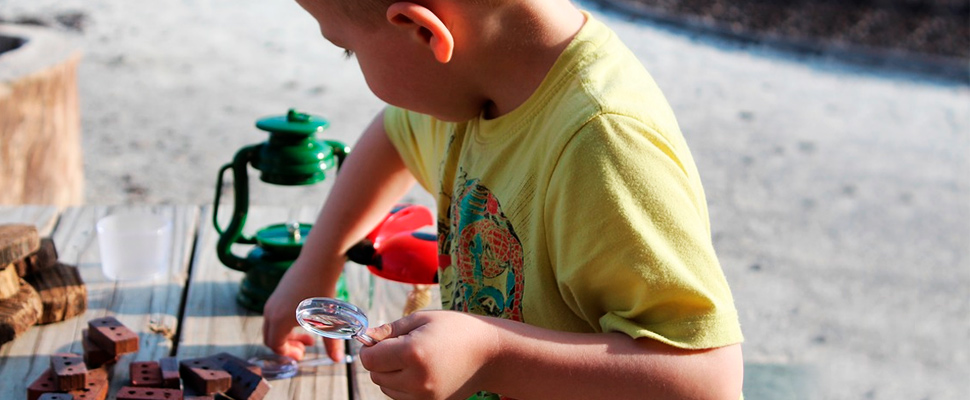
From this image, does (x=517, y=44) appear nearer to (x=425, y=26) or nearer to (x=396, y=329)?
(x=425, y=26)

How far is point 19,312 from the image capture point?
1307 mm

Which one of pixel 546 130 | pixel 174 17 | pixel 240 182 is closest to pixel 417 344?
pixel 546 130

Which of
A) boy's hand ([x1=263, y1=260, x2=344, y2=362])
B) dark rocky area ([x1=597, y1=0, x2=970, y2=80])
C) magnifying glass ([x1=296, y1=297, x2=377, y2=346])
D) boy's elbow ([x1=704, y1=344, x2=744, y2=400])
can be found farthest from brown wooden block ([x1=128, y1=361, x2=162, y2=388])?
dark rocky area ([x1=597, y1=0, x2=970, y2=80])

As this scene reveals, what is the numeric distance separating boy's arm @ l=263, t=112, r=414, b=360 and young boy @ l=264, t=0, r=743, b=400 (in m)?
0.24

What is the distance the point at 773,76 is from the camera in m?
5.95

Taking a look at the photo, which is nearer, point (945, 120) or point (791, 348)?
point (791, 348)

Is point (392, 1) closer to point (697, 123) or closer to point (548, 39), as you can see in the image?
point (548, 39)

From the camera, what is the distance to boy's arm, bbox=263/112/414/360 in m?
1.35

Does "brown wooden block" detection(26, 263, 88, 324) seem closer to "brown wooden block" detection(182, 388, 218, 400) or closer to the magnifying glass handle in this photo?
"brown wooden block" detection(182, 388, 218, 400)

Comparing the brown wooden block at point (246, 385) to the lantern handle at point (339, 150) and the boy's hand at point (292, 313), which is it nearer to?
the boy's hand at point (292, 313)

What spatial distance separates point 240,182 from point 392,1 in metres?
0.57

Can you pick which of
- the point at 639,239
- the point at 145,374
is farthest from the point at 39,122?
the point at 639,239

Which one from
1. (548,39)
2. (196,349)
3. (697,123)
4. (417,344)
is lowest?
(697,123)

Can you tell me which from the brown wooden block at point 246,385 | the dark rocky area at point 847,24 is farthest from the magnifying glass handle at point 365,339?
the dark rocky area at point 847,24
